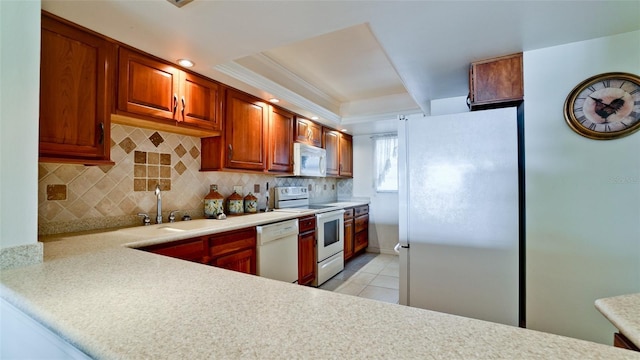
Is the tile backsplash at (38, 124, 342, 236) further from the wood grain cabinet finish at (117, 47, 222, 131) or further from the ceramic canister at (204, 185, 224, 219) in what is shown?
the wood grain cabinet finish at (117, 47, 222, 131)

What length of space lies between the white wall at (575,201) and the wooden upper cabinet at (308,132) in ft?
7.46

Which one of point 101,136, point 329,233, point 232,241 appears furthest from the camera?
point 329,233

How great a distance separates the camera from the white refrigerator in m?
1.72

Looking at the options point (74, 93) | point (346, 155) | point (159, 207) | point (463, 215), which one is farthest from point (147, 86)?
point (346, 155)

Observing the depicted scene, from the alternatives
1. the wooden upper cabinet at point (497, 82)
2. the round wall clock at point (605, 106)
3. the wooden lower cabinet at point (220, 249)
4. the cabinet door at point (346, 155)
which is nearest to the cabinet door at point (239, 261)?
the wooden lower cabinet at point (220, 249)

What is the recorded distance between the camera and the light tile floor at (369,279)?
299 cm

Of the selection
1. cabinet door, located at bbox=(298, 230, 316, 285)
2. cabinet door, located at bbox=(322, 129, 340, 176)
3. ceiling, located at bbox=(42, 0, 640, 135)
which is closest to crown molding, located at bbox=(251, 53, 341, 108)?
ceiling, located at bbox=(42, 0, 640, 135)

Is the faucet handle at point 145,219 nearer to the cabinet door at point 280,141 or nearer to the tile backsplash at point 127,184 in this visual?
the tile backsplash at point 127,184

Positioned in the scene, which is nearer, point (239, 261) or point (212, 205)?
point (239, 261)

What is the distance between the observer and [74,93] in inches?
60.0

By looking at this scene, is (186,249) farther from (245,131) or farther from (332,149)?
(332,149)

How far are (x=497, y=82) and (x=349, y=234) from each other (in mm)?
2659

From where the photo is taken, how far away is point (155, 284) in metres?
0.81

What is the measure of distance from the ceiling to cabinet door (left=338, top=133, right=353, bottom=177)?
7.04 feet
